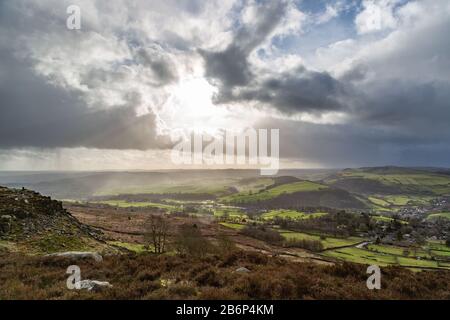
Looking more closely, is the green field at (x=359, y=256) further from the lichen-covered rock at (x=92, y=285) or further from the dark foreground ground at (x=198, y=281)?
the lichen-covered rock at (x=92, y=285)

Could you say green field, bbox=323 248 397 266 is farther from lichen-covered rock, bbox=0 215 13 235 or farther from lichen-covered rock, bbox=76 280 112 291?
lichen-covered rock, bbox=76 280 112 291

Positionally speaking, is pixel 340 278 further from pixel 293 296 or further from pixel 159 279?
pixel 159 279

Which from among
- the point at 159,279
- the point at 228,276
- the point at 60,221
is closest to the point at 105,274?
the point at 159,279

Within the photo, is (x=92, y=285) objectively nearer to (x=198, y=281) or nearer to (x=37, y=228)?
(x=198, y=281)

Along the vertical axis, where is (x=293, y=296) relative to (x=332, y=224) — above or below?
above

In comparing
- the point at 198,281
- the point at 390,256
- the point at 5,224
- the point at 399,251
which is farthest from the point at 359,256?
the point at 5,224
